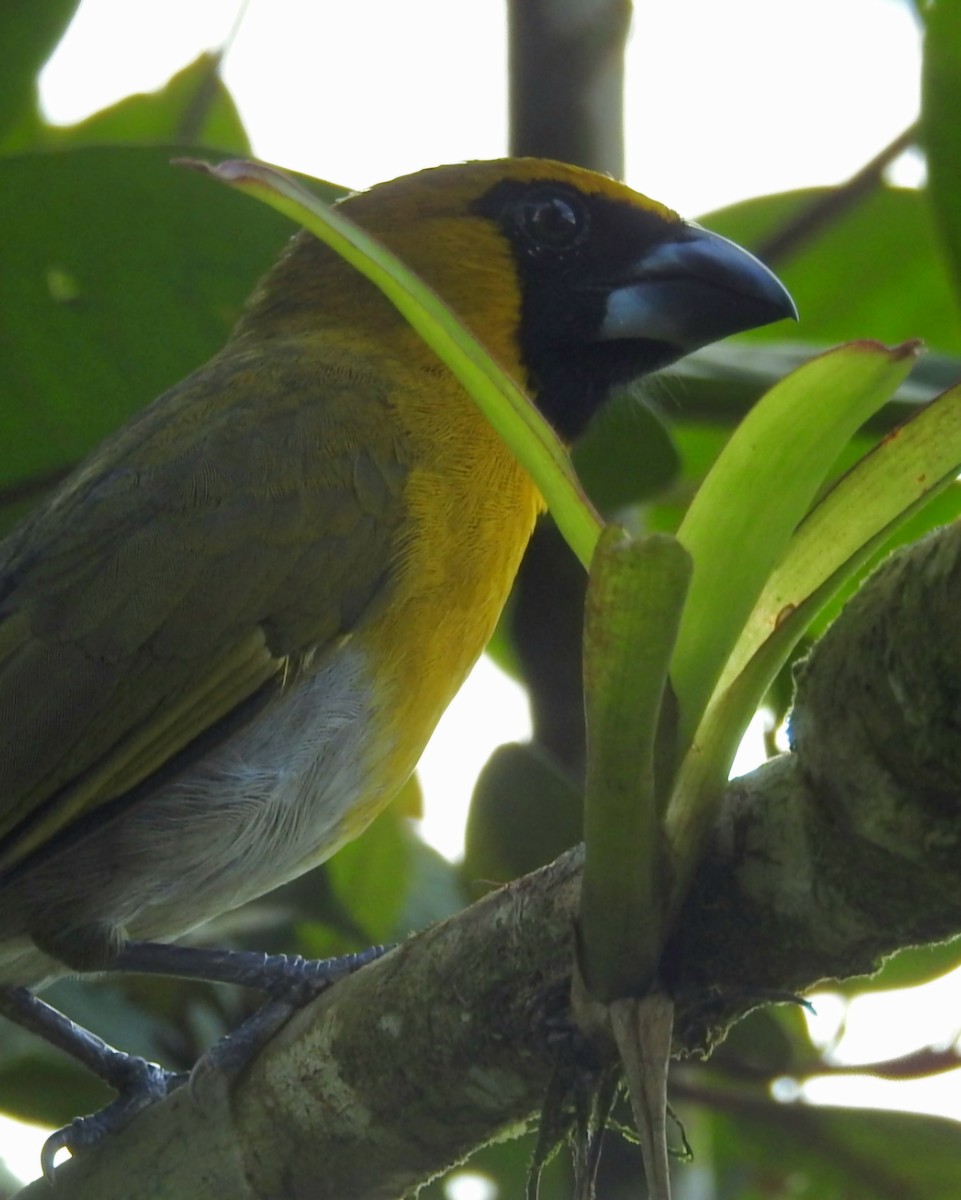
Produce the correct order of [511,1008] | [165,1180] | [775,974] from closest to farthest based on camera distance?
[775,974] → [511,1008] → [165,1180]

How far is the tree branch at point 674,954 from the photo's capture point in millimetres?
1125

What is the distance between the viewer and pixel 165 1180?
182 centimetres

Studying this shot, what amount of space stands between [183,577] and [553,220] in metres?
1.08

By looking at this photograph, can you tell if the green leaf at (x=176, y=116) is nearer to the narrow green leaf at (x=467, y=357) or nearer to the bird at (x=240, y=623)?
the bird at (x=240, y=623)

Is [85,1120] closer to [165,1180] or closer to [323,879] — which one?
[165,1180]

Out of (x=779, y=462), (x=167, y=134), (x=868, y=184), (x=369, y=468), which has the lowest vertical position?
(x=779, y=462)

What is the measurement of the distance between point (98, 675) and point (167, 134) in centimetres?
179

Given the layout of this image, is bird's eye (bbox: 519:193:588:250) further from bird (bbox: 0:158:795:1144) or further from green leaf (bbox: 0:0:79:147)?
green leaf (bbox: 0:0:79:147)

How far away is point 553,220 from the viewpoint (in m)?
3.05

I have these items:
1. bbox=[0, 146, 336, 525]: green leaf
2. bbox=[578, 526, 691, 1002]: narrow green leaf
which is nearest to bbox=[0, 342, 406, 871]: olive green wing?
bbox=[0, 146, 336, 525]: green leaf

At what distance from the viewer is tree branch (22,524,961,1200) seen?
112 cm

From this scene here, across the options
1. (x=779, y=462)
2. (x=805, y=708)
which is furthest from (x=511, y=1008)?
(x=779, y=462)

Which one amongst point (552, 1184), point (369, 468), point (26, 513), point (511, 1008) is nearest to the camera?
point (511, 1008)

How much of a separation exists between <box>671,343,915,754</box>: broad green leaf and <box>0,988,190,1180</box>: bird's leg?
1132 mm
